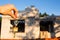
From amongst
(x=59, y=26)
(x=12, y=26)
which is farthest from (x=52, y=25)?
(x=12, y=26)

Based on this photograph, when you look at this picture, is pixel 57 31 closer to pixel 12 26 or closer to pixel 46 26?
pixel 46 26

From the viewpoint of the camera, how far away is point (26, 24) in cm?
1457

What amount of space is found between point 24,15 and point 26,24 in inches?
40.1

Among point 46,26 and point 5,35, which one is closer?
point 5,35

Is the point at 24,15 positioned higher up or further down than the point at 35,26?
higher up

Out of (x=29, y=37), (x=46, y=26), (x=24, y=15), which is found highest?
(x=24, y=15)

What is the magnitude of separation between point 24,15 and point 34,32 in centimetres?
217

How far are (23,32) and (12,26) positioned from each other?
1.43m

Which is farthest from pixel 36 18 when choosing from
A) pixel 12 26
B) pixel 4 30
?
pixel 4 30

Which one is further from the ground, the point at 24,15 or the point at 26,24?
the point at 24,15

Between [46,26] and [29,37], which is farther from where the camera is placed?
[46,26]

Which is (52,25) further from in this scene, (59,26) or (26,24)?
(26,24)

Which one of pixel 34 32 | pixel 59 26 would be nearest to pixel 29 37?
pixel 34 32

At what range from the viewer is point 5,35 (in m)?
14.8
